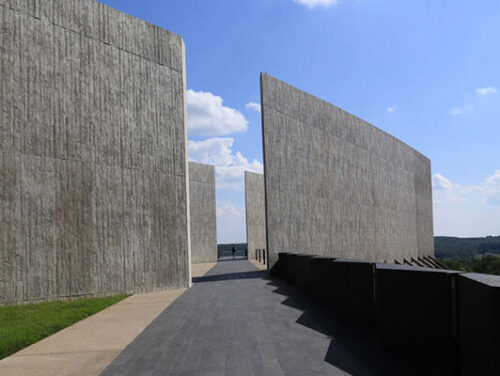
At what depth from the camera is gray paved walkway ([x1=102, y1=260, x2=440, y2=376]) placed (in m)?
4.43

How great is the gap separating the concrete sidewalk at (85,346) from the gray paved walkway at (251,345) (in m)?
0.22

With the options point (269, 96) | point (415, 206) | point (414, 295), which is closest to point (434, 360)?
point (414, 295)

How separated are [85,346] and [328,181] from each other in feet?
52.7

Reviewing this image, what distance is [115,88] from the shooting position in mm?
11594

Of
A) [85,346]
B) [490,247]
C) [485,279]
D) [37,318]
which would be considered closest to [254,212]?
[37,318]

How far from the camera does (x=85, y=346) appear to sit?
223 inches

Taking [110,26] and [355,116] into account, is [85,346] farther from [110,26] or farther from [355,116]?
[355,116]

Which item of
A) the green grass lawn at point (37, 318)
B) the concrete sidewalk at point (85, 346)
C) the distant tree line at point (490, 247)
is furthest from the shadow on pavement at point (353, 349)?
the distant tree line at point (490, 247)

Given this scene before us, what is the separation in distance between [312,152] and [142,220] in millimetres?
9766

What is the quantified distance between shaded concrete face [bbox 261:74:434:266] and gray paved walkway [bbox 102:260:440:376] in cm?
832

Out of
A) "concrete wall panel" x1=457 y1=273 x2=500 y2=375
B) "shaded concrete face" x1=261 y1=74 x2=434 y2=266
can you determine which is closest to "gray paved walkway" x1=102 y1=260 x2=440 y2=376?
"concrete wall panel" x1=457 y1=273 x2=500 y2=375

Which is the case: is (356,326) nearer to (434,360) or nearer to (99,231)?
(434,360)

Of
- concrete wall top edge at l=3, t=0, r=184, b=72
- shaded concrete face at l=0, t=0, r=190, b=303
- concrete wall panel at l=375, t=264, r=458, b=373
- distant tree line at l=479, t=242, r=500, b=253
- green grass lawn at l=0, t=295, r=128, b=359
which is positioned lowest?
distant tree line at l=479, t=242, r=500, b=253

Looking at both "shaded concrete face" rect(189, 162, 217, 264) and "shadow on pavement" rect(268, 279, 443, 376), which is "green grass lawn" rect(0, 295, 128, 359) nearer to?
"shadow on pavement" rect(268, 279, 443, 376)
